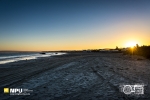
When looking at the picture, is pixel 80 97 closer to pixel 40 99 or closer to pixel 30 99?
pixel 40 99

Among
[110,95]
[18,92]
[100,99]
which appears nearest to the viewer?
[100,99]

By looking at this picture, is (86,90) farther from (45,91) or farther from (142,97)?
(142,97)

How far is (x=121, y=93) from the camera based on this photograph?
28.9 feet

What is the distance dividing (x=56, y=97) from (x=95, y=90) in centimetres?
248

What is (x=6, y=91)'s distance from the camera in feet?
32.0

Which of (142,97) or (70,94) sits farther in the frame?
(70,94)

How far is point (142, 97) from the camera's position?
8.15m

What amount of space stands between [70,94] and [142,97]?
147 inches

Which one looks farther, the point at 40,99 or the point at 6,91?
the point at 6,91

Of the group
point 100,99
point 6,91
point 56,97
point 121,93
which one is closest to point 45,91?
point 56,97

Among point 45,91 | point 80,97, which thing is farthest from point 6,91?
point 80,97

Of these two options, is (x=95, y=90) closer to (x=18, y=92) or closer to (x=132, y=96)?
(x=132, y=96)

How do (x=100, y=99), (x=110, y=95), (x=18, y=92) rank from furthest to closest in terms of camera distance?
(x=18, y=92) → (x=110, y=95) → (x=100, y=99)

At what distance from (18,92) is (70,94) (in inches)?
124
